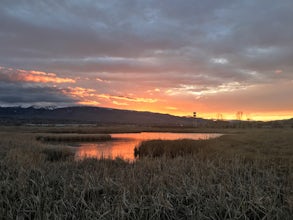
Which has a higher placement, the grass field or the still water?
the grass field

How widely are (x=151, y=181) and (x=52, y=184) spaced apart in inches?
117

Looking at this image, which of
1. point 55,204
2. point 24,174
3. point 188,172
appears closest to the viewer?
point 55,204

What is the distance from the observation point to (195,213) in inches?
272

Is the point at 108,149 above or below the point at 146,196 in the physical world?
below

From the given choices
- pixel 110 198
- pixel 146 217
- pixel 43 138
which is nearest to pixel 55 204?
pixel 110 198

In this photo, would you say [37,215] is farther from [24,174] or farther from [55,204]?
[24,174]

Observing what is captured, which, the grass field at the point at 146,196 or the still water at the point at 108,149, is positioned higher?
the grass field at the point at 146,196

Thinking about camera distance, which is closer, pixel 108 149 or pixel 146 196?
pixel 146 196

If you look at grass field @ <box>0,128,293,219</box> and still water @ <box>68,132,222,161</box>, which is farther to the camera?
still water @ <box>68,132,222,161</box>

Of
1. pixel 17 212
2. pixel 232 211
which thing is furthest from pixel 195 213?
pixel 17 212

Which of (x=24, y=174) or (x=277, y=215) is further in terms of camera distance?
(x=24, y=174)

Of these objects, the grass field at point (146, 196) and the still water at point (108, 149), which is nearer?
the grass field at point (146, 196)

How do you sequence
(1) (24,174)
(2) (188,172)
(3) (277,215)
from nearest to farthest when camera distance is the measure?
1. (3) (277,215)
2. (1) (24,174)
3. (2) (188,172)

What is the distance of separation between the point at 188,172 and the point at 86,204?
4.29 m
